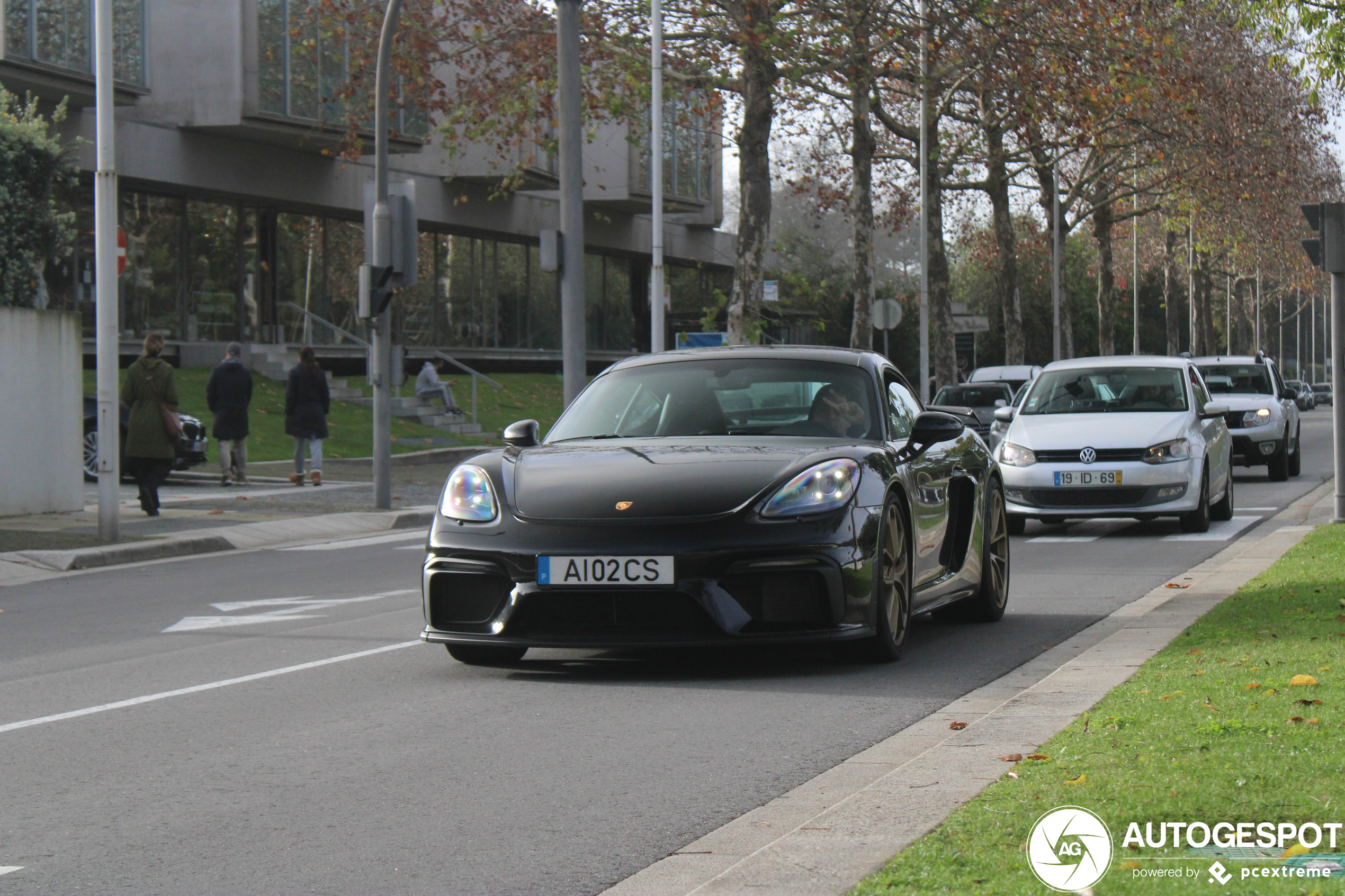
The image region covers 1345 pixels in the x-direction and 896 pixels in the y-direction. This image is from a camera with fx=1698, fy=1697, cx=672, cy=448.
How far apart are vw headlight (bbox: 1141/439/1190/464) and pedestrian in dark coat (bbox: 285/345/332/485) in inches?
472

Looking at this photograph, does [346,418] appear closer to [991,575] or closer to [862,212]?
[862,212]

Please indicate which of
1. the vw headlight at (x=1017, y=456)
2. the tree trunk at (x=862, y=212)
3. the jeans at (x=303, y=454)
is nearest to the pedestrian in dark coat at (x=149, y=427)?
the jeans at (x=303, y=454)

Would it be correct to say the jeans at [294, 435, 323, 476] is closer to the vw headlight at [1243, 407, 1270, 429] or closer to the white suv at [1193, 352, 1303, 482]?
the white suv at [1193, 352, 1303, 482]

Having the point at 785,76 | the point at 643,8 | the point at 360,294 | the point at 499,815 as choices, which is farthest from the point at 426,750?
the point at 643,8

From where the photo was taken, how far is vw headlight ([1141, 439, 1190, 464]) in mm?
15406

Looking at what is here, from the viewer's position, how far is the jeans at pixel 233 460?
75.3ft

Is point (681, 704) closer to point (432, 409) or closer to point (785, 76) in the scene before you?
point (785, 76)

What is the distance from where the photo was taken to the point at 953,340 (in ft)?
143

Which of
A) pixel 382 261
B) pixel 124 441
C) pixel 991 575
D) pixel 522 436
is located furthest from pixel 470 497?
pixel 124 441

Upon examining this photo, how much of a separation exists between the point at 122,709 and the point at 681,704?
238cm

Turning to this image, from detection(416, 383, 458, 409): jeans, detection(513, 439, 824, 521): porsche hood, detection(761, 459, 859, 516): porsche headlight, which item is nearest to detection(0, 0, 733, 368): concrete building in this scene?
detection(416, 383, 458, 409): jeans

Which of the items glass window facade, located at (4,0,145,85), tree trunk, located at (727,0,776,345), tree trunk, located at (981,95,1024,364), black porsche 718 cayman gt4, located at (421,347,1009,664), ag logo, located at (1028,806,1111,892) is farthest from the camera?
tree trunk, located at (981,95,1024,364)

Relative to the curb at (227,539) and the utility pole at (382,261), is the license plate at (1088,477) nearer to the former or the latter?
the curb at (227,539)

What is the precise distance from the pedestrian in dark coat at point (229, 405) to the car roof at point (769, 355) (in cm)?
1488
